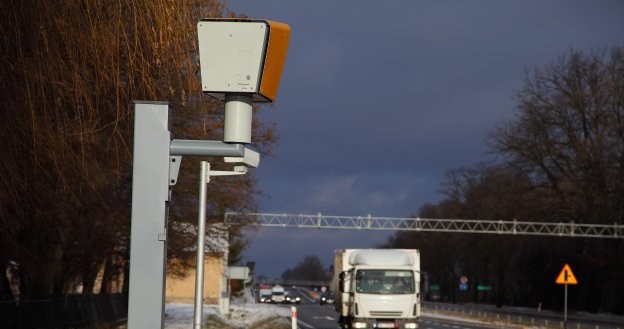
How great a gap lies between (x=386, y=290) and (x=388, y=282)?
0.26 meters

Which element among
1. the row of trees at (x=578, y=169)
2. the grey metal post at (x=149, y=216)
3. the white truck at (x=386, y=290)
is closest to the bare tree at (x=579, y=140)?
the row of trees at (x=578, y=169)

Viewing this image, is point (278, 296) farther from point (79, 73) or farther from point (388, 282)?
point (79, 73)

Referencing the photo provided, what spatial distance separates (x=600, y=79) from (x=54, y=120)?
185ft

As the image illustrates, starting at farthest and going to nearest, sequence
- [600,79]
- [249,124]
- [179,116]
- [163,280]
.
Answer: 1. [600,79]
2. [179,116]
3. [249,124]
4. [163,280]

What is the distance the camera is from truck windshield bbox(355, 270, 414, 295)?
32562mm

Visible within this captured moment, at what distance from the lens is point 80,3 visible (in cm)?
992

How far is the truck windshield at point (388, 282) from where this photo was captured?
107 ft

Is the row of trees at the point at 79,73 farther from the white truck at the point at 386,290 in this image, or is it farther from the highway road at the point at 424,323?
the highway road at the point at 424,323

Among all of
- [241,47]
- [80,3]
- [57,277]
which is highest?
[80,3]

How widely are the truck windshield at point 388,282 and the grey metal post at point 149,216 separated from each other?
86.1 feet

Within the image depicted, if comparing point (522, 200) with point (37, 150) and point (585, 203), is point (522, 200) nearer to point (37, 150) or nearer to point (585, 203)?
point (585, 203)

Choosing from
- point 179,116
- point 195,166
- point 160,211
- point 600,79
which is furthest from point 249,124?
point 600,79

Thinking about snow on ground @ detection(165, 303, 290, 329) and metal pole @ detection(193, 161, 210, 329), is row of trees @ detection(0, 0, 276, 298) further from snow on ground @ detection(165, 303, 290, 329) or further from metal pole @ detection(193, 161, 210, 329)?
snow on ground @ detection(165, 303, 290, 329)

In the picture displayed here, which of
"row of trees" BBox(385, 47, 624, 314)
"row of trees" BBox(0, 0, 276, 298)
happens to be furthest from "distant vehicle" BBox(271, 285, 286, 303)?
"row of trees" BBox(0, 0, 276, 298)
